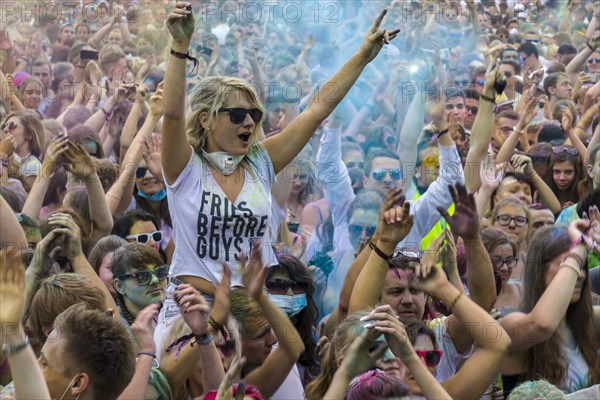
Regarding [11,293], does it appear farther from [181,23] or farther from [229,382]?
[181,23]

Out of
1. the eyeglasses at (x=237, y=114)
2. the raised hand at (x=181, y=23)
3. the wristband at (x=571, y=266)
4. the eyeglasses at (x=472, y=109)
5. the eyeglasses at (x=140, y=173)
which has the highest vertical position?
the raised hand at (x=181, y=23)

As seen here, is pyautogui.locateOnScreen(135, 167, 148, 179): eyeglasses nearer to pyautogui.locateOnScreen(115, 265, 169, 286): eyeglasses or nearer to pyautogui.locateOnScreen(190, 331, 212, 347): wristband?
pyautogui.locateOnScreen(115, 265, 169, 286): eyeglasses

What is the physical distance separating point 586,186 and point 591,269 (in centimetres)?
235

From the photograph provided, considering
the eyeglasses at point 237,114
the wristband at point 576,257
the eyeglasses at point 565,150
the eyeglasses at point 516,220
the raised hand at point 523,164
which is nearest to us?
the eyeglasses at point 237,114

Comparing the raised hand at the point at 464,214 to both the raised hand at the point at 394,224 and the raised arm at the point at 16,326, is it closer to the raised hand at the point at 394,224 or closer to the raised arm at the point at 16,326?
the raised hand at the point at 394,224

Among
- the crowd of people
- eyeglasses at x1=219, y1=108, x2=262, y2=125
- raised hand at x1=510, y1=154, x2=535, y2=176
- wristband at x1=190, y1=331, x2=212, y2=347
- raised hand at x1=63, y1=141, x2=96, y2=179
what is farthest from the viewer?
raised hand at x1=510, y1=154, x2=535, y2=176

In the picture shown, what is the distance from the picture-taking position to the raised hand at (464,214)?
13.9 feet

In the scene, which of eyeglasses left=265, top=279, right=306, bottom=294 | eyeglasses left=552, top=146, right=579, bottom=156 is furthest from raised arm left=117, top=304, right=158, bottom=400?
eyeglasses left=552, top=146, right=579, bottom=156

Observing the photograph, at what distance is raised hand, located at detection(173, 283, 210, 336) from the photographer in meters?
3.61

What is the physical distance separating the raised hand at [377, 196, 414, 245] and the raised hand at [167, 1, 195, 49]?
3.06 feet

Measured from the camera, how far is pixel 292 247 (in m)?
6.04

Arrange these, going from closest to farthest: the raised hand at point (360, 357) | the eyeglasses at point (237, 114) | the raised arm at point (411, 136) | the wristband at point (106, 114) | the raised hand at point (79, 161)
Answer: the raised hand at point (360, 357) < the eyeglasses at point (237, 114) < the raised hand at point (79, 161) < the raised arm at point (411, 136) < the wristband at point (106, 114)

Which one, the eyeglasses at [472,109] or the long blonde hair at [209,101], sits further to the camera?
the eyeglasses at [472,109]

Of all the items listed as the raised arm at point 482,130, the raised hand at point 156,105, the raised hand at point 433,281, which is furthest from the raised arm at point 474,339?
the raised hand at point 156,105
